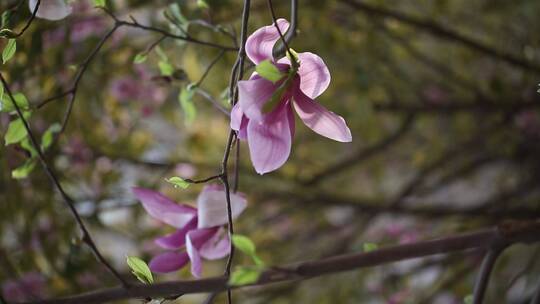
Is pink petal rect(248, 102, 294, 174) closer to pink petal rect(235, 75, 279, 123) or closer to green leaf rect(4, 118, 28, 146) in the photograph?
pink petal rect(235, 75, 279, 123)

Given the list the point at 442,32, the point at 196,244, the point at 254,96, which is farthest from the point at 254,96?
the point at 442,32

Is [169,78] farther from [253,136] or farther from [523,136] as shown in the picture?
[523,136]

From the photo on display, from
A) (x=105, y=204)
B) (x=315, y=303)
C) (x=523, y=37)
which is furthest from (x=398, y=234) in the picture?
(x=105, y=204)

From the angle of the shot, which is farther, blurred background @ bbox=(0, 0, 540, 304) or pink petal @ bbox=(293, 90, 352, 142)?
blurred background @ bbox=(0, 0, 540, 304)

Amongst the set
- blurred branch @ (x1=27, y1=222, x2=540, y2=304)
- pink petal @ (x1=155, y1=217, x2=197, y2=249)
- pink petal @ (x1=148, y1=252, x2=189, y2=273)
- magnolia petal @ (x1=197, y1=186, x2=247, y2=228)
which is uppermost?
blurred branch @ (x1=27, y1=222, x2=540, y2=304)

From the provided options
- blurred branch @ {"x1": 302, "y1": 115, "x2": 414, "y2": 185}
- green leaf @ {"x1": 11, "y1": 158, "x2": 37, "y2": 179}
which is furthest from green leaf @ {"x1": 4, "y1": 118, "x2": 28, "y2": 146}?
blurred branch @ {"x1": 302, "y1": 115, "x2": 414, "y2": 185}

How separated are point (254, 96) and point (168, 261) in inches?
4.6

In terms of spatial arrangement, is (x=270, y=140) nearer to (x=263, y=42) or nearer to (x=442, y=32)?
(x=263, y=42)

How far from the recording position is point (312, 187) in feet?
2.96

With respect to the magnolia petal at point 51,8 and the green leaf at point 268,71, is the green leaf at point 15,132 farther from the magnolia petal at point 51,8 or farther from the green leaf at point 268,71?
the green leaf at point 268,71

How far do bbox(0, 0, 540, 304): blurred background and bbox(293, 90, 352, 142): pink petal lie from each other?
20 centimetres

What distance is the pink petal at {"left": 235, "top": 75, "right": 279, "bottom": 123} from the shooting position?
229mm

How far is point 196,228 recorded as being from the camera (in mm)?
320

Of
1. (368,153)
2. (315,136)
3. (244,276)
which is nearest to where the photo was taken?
(244,276)
